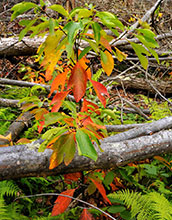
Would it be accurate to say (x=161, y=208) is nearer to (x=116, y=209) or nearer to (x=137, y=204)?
(x=137, y=204)

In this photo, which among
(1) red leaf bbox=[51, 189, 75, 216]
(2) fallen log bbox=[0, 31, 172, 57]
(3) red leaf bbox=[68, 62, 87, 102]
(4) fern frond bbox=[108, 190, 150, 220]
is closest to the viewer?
(3) red leaf bbox=[68, 62, 87, 102]

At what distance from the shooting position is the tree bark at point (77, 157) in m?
1.00

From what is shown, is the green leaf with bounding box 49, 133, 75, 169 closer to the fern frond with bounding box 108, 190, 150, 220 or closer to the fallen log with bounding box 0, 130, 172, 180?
the fallen log with bounding box 0, 130, 172, 180

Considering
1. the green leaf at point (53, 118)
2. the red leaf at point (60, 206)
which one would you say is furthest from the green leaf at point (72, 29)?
the red leaf at point (60, 206)

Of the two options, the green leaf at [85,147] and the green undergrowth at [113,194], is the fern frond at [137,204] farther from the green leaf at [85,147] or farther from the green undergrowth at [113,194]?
the green leaf at [85,147]

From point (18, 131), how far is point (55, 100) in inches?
64.5

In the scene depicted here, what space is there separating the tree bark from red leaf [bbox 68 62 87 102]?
1.24 feet

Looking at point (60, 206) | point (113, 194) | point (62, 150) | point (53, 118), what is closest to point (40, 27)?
point (53, 118)

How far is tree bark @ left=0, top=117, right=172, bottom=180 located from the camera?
100cm

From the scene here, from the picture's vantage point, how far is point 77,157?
108cm

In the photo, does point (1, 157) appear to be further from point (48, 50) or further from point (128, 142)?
point (128, 142)

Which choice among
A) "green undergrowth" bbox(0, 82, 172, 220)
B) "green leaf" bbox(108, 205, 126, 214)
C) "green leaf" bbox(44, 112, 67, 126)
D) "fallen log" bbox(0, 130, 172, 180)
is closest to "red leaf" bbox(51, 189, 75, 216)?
"green undergrowth" bbox(0, 82, 172, 220)

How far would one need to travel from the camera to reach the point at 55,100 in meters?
1.18

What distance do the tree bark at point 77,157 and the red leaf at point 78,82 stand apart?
1.24 feet
